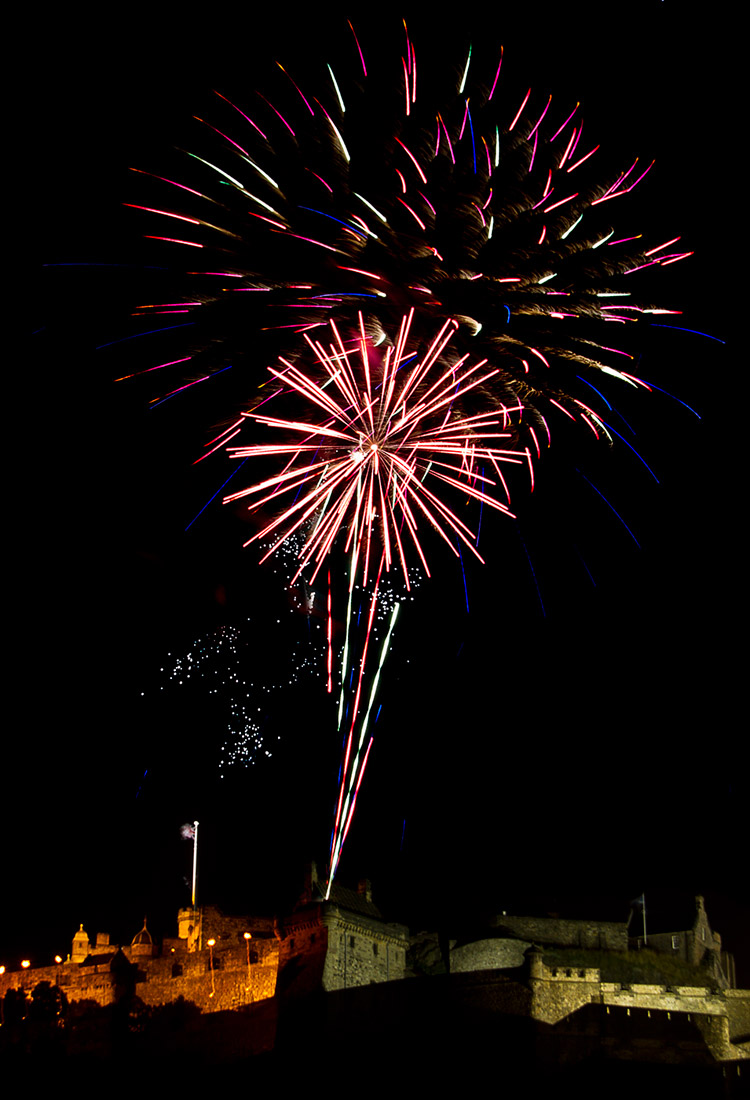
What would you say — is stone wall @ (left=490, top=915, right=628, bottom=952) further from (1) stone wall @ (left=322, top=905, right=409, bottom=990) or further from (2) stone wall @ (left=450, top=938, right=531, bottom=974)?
(1) stone wall @ (left=322, top=905, right=409, bottom=990)

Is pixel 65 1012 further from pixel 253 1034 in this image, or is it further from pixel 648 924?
pixel 648 924

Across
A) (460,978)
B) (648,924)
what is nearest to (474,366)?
(460,978)

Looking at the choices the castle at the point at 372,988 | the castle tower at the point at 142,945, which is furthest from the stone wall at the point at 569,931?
the castle tower at the point at 142,945

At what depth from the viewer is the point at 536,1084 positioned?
2192 cm

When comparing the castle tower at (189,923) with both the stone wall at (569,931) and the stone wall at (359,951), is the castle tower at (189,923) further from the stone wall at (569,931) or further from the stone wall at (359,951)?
the stone wall at (569,931)

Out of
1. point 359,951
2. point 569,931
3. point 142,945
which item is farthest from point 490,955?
point 142,945

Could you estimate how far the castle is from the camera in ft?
73.5

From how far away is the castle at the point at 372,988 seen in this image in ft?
73.5

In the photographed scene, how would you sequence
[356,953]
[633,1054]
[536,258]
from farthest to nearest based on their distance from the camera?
[356,953]
[633,1054]
[536,258]

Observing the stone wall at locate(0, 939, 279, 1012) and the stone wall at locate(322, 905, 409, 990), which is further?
the stone wall at locate(322, 905, 409, 990)

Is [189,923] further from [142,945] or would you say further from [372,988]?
[372,988]

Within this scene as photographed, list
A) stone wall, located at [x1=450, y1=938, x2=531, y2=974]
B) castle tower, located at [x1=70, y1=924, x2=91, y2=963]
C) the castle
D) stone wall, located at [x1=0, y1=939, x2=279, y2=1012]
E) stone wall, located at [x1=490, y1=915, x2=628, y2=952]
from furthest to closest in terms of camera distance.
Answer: stone wall, located at [x1=490, y1=915, x2=628, y2=952], stone wall, located at [x1=450, y1=938, x2=531, y2=974], castle tower, located at [x1=70, y1=924, x2=91, y2=963], the castle, stone wall, located at [x1=0, y1=939, x2=279, y2=1012]

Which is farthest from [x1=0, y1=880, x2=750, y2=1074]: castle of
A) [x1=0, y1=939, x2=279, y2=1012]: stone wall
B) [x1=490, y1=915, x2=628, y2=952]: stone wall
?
[x1=490, y1=915, x2=628, y2=952]: stone wall

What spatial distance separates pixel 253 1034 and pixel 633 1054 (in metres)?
11.0
